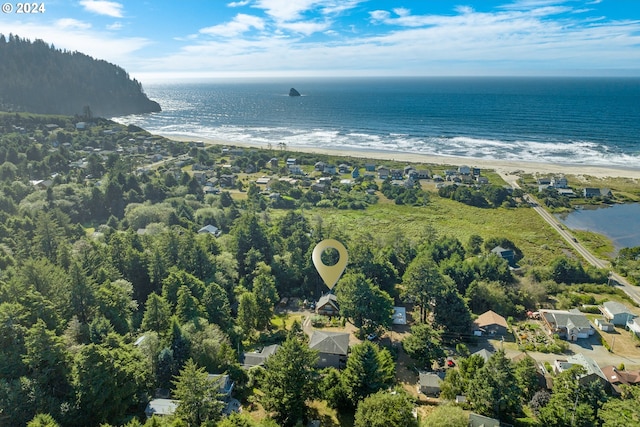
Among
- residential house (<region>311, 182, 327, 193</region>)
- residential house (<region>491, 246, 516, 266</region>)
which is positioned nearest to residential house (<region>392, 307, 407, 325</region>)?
residential house (<region>491, 246, 516, 266</region>)

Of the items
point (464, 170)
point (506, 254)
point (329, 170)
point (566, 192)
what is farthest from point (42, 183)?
point (566, 192)

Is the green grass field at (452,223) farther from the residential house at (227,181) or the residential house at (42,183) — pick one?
the residential house at (42,183)

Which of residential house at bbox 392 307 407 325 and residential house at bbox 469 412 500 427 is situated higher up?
residential house at bbox 469 412 500 427

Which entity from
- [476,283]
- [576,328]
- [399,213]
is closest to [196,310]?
[476,283]

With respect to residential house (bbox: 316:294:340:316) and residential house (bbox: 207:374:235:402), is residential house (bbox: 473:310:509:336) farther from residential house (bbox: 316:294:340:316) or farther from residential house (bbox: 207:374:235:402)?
residential house (bbox: 207:374:235:402)

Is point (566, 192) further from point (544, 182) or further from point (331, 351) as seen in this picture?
point (331, 351)

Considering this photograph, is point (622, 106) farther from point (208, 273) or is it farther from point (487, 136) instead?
point (208, 273)
